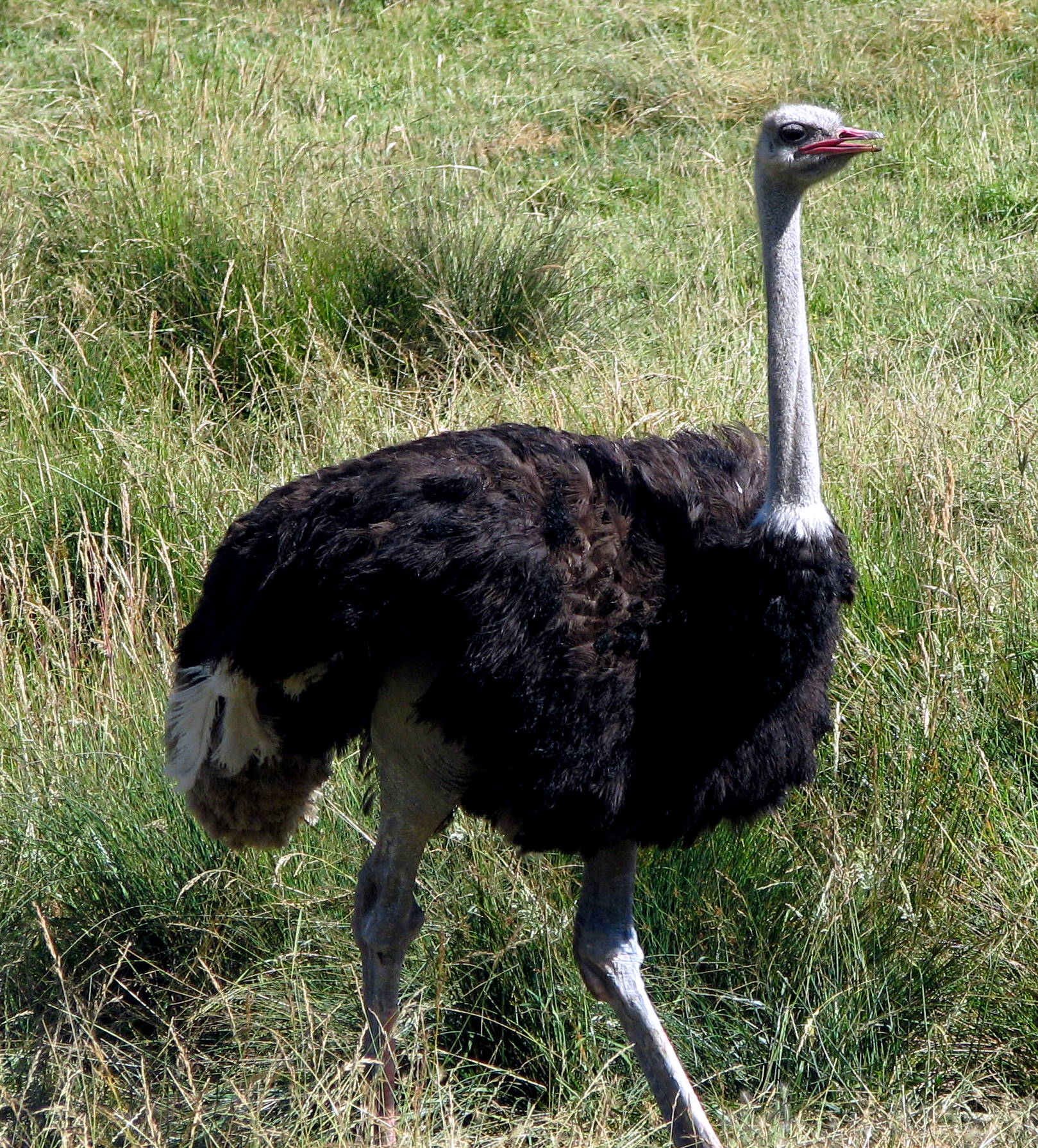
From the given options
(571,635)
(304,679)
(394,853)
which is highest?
(571,635)

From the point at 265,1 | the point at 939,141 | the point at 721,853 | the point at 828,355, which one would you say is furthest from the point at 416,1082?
the point at 265,1

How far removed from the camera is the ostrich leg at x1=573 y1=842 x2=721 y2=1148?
9.01ft

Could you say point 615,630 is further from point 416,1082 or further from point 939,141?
point 939,141

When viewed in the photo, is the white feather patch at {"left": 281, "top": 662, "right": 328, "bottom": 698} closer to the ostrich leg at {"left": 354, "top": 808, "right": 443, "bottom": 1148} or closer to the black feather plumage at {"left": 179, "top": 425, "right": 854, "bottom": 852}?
the black feather plumage at {"left": 179, "top": 425, "right": 854, "bottom": 852}

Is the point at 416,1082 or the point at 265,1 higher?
the point at 265,1

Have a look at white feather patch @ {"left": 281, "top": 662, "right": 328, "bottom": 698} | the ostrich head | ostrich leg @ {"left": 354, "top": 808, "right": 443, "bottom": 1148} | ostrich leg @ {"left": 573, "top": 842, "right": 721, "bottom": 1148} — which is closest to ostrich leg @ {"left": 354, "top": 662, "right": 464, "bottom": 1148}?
ostrich leg @ {"left": 354, "top": 808, "right": 443, "bottom": 1148}

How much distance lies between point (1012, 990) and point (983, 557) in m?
1.11

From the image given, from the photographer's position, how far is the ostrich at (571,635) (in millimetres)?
2529

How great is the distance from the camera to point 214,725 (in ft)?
9.30

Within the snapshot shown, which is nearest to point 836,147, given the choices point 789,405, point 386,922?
point 789,405

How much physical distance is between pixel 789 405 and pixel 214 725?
3.76 feet

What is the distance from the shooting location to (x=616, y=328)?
5.52 meters

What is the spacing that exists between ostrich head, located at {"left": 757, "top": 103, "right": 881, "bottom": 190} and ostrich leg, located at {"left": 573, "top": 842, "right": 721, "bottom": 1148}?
3.86 feet

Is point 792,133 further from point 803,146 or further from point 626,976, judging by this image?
point 626,976
